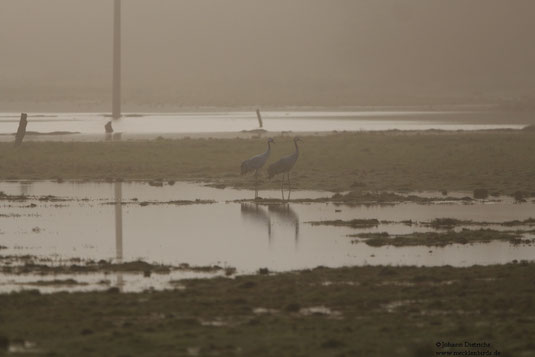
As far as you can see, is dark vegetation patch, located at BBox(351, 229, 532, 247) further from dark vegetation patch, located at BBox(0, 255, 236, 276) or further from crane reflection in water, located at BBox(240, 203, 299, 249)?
dark vegetation patch, located at BBox(0, 255, 236, 276)

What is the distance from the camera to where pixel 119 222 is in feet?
82.1

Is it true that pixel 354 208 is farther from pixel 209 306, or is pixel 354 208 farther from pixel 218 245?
pixel 209 306

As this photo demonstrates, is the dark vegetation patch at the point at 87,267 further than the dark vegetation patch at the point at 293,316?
Yes

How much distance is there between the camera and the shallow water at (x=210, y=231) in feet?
65.1

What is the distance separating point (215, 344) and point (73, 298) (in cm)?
332

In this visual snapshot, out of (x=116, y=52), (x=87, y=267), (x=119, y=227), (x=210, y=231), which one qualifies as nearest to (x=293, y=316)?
(x=87, y=267)

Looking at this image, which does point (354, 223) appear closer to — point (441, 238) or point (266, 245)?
point (441, 238)

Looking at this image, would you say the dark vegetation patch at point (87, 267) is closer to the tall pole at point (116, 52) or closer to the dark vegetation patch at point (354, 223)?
A: the dark vegetation patch at point (354, 223)

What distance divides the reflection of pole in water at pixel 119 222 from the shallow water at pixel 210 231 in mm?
21

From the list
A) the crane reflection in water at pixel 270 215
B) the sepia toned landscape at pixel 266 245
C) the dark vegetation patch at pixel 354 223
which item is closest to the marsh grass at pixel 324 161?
the sepia toned landscape at pixel 266 245

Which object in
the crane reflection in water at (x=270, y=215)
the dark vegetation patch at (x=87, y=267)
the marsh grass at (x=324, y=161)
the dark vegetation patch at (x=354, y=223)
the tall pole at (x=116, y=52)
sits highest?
the tall pole at (x=116, y=52)

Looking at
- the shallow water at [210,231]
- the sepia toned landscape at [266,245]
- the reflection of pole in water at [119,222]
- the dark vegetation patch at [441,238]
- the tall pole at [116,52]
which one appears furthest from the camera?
the tall pole at [116,52]

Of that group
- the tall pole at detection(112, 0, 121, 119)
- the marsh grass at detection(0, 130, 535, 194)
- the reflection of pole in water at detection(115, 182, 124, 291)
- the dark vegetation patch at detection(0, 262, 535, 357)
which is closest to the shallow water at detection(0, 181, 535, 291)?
the reflection of pole in water at detection(115, 182, 124, 291)

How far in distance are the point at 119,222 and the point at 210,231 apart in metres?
2.32
